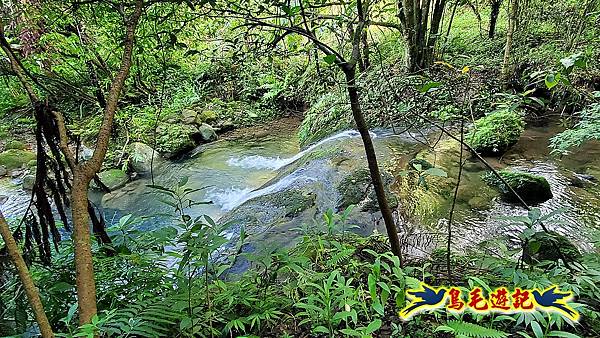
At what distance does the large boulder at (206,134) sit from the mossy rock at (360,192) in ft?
17.7

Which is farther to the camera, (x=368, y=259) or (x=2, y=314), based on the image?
(x=368, y=259)

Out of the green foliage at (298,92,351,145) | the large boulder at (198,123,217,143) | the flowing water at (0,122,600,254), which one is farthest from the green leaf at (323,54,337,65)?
the large boulder at (198,123,217,143)

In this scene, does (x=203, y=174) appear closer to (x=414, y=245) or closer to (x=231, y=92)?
(x=414, y=245)

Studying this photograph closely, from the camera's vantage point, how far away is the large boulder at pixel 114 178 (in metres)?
6.46

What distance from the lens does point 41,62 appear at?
3.09 metres

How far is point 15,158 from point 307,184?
6.98 m

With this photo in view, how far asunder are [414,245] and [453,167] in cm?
198

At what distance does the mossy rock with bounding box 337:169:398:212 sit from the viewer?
13.3 ft

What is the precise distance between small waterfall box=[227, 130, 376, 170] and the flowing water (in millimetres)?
21

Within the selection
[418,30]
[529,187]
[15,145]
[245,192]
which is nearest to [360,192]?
[529,187]

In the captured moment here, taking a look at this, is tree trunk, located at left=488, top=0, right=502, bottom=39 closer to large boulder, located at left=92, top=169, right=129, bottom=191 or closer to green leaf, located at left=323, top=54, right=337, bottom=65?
green leaf, located at left=323, top=54, right=337, bottom=65

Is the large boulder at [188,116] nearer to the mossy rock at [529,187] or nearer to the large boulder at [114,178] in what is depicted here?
the large boulder at [114,178]

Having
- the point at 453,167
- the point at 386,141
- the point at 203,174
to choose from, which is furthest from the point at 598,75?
the point at 203,174

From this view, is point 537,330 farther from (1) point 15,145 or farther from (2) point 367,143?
(1) point 15,145
